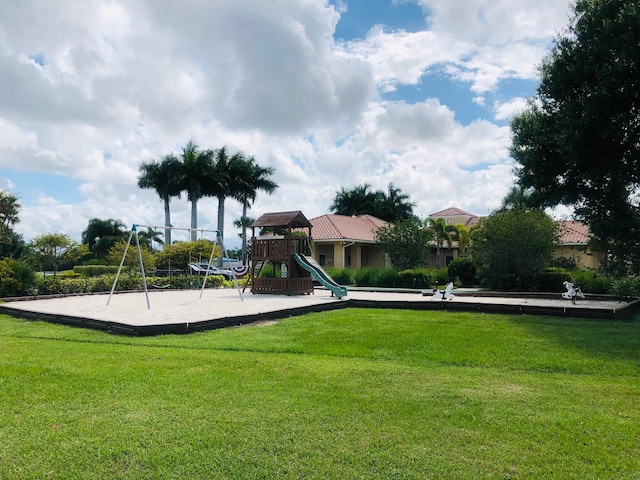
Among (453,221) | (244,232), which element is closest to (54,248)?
(244,232)

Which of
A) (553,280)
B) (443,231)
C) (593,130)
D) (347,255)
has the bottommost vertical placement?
(553,280)

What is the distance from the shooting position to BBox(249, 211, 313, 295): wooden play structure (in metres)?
20.5

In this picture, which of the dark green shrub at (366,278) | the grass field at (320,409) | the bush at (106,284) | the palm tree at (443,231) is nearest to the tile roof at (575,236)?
the palm tree at (443,231)

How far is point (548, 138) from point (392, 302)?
23.3 feet

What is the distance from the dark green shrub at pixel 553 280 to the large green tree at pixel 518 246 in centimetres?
30

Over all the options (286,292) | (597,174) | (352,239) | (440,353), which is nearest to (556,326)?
(440,353)

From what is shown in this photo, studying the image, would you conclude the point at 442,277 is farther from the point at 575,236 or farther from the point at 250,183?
→ the point at 250,183

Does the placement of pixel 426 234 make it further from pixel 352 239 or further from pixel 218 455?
pixel 218 455

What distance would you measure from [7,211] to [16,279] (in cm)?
2445

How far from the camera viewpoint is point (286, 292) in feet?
66.6

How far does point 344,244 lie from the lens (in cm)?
3388

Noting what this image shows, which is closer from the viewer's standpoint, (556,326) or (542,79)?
(556,326)

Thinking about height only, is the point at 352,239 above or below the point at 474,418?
above

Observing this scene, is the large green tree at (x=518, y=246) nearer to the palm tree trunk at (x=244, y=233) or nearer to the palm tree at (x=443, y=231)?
the palm tree at (x=443, y=231)
